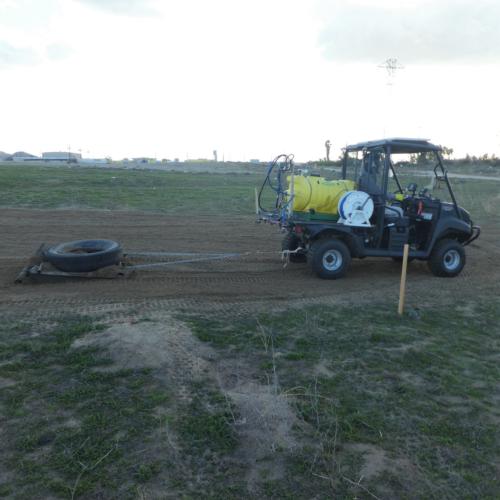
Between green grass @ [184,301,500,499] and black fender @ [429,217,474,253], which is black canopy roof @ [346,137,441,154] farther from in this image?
green grass @ [184,301,500,499]

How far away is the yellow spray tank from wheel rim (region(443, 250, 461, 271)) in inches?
91.5

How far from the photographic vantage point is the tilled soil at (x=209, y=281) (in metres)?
6.79

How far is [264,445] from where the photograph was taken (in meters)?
3.62

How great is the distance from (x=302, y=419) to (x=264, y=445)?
18.6 inches

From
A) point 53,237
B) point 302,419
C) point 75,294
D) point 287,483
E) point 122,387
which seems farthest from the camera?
Answer: point 53,237

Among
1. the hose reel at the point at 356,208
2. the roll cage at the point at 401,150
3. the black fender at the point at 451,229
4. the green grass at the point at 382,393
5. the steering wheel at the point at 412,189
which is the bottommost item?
the green grass at the point at 382,393

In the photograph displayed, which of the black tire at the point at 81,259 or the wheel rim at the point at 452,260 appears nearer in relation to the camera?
the black tire at the point at 81,259

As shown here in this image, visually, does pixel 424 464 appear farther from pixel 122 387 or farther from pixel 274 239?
pixel 274 239

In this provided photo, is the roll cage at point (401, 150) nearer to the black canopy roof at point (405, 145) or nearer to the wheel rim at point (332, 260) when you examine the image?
the black canopy roof at point (405, 145)

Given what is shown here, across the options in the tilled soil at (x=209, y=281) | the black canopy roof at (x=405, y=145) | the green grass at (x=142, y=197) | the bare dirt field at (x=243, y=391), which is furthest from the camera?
the green grass at (x=142, y=197)

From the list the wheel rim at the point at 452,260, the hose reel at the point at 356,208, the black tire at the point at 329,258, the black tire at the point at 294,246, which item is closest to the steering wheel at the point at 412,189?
the hose reel at the point at 356,208

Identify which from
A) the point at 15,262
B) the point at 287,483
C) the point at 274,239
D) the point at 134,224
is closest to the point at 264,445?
the point at 287,483

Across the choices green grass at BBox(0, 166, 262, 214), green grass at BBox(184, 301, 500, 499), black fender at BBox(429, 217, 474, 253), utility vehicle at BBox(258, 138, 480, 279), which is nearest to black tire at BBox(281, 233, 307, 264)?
utility vehicle at BBox(258, 138, 480, 279)

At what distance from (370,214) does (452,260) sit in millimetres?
2161
